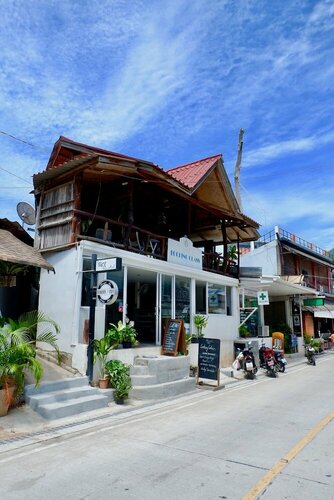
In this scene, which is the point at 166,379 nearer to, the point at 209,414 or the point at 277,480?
the point at 209,414

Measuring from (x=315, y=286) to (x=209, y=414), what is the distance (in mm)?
28587

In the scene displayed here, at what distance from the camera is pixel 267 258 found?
96.9 ft

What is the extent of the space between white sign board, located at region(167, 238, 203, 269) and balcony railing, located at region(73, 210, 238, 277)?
221 mm

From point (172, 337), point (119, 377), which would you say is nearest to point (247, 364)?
point (172, 337)

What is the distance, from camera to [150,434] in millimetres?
6465

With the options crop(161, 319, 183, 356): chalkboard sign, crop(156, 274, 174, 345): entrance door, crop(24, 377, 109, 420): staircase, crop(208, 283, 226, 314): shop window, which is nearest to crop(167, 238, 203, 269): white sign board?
crop(156, 274, 174, 345): entrance door

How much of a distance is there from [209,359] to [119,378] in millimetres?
3450

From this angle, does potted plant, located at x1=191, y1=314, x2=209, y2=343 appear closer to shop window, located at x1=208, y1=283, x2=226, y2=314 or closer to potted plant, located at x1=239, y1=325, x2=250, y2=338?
shop window, located at x1=208, y1=283, x2=226, y2=314

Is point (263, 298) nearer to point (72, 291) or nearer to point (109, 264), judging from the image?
point (72, 291)

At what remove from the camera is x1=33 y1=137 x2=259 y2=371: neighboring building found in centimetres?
1048

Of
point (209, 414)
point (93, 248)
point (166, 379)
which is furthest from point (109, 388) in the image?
point (93, 248)

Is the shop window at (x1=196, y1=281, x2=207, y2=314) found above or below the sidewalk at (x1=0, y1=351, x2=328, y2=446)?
above

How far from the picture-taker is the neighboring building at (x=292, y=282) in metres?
21.1

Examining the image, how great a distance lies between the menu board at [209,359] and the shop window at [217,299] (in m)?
3.87
